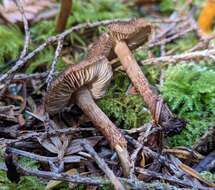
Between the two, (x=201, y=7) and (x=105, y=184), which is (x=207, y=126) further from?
(x=201, y=7)

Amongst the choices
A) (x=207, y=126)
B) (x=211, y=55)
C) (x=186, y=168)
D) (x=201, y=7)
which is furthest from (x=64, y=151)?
(x=201, y=7)

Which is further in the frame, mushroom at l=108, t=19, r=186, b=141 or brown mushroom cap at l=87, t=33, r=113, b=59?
brown mushroom cap at l=87, t=33, r=113, b=59

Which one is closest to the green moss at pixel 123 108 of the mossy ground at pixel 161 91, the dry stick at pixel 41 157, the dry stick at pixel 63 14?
the mossy ground at pixel 161 91

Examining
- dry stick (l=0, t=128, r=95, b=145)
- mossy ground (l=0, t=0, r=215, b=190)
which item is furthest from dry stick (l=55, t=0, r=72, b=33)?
dry stick (l=0, t=128, r=95, b=145)

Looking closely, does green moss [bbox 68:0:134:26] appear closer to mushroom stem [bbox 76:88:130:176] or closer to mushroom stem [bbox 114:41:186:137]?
mushroom stem [bbox 114:41:186:137]

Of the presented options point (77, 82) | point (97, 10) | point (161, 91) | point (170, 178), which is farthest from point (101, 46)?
point (97, 10)

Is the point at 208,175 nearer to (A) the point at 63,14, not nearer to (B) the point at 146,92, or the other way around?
(B) the point at 146,92
